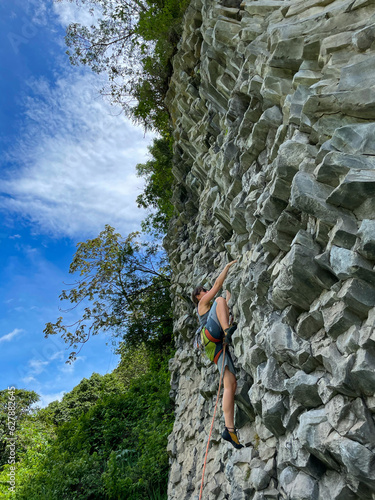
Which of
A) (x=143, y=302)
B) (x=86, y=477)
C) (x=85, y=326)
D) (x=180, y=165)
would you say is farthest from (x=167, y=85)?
(x=86, y=477)

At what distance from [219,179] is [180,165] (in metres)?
5.12

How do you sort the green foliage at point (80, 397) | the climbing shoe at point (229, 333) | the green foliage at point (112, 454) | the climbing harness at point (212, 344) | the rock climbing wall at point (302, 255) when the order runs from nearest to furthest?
the rock climbing wall at point (302, 255)
the climbing shoe at point (229, 333)
the climbing harness at point (212, 344)
the green foliage at point (112, 454)
the green foliage at point (80, 397)

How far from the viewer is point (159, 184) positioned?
15961 millimetres

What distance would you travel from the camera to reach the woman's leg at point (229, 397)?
5.26 m

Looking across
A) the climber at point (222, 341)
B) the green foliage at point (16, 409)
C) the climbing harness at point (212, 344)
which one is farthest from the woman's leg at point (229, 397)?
the green foliage at point (16, 409)

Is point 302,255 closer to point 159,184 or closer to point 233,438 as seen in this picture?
point 233,438

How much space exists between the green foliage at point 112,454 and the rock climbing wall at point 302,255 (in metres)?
Result: 3.15

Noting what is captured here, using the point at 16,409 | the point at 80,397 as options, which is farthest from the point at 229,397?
the point at 16,409

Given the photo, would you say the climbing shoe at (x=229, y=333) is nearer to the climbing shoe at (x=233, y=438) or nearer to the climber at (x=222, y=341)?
the climber at (x=222, y=341)

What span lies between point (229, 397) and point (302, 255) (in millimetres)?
2647

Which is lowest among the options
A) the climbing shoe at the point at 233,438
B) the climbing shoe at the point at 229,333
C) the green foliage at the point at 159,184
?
the climbing shoe at the point at 233,438

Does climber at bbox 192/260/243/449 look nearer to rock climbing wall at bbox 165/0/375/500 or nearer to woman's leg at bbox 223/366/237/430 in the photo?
woman's leg at bbox 223/366/237/430

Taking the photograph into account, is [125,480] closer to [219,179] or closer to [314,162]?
[219,179]

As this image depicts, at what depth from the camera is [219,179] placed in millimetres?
7836
